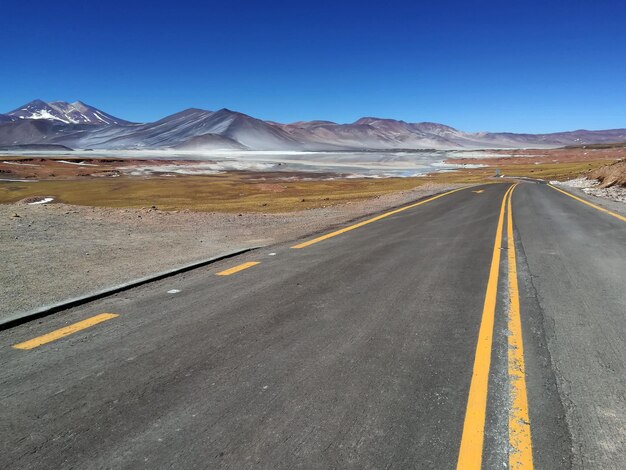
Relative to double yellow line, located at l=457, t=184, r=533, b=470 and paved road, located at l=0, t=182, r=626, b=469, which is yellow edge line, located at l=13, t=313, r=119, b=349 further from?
double yellow line, located at l=457, t=184, r=533, b=470

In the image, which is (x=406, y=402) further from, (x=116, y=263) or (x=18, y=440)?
(x=116, y=263)

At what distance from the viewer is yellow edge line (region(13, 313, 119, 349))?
441 cm

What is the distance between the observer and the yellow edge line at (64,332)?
4414mm

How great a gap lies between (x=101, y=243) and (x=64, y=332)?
18.3 ft

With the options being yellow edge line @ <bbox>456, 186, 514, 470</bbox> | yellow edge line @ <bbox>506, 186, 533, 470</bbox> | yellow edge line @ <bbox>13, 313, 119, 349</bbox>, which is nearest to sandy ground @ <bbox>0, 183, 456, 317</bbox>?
yellow edge line @ <bbox>13, 313, 119, 349</bbox>

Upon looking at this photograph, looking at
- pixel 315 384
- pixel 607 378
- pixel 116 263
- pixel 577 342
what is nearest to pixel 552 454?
pixel 607 378

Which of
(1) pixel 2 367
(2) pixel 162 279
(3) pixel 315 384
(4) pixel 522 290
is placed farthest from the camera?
Result: (2) pixel 162 279

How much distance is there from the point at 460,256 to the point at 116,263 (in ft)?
22.6

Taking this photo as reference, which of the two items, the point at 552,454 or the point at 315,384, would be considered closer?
the point at 552,454

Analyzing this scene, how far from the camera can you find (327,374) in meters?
3.83

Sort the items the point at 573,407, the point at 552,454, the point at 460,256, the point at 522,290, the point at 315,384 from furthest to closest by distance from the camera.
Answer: the point at 460,256 < the point at 522,290 < the point at 315,384 < the point at 573,407 < the point at 552,454

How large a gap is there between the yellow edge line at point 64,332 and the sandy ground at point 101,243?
91 centimetres

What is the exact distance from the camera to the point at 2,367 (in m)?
3.92

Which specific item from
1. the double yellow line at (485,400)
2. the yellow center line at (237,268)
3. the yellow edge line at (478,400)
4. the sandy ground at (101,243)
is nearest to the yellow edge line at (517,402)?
the double yellow line at (485,400)
